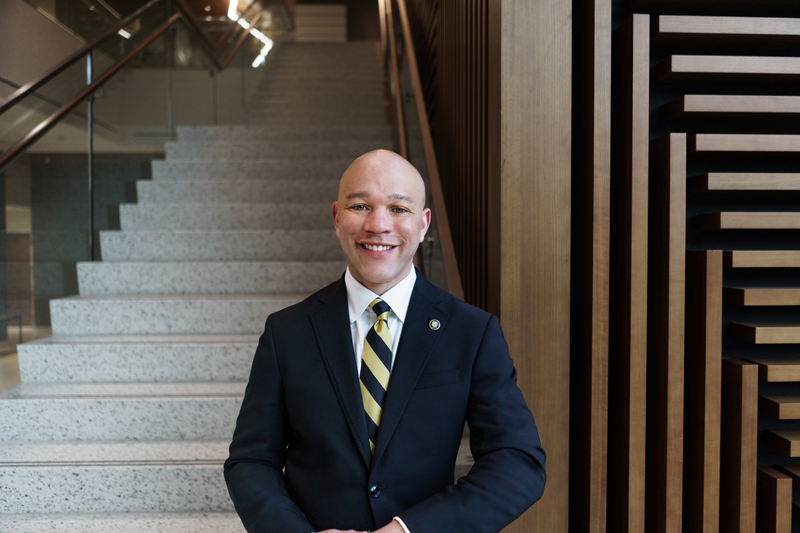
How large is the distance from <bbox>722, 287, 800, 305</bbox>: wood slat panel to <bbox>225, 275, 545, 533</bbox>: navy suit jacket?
0.69 meters

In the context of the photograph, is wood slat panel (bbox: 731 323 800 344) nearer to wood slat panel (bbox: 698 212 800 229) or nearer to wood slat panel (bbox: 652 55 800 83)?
wood slat panel (bbox: 698 212 800 229)

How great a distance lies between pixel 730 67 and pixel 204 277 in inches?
102

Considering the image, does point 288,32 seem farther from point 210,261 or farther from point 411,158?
point 411,158

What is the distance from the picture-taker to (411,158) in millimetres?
2385

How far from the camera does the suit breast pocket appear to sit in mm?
1067

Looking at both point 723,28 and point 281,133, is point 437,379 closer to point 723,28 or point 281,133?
point 723,28

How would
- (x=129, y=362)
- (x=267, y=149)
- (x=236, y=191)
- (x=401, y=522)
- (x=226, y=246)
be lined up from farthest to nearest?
1. (x=267, y=149)
2. (x=236, y=191)
3. (x=226, y=246)
4. (x=129, y=362)
5. (x=401, y=522)

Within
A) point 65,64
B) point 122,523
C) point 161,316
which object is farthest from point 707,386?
point 65,64

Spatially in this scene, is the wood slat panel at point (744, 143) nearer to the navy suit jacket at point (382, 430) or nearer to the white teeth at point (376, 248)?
the navy suit jacket at point (382, 430)

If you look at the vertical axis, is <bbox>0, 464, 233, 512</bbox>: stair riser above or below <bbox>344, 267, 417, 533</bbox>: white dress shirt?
below

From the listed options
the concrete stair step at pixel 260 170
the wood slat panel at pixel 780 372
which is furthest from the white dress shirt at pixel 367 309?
the concrete stair step at pixel 260 170

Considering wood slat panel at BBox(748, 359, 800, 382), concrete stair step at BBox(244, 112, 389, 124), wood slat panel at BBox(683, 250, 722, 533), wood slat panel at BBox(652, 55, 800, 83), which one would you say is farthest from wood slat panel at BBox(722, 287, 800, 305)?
concrete stair step at BBox(244, 112, 389, 124)

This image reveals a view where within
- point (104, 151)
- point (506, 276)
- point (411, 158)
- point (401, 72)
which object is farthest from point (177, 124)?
point (506, 276)

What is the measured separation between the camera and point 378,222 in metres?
1.05
